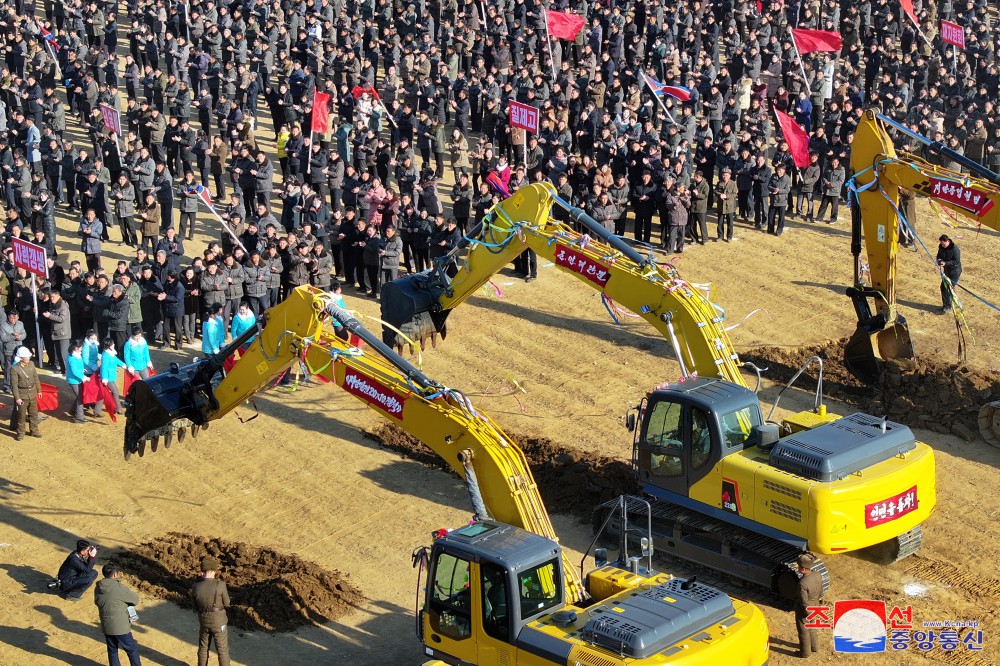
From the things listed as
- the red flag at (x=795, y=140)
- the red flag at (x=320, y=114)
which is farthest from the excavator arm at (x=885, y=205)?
the red flag at (x=320, y=114)

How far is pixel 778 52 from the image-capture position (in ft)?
130

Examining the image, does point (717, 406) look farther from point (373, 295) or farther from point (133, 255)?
point (133, 255)

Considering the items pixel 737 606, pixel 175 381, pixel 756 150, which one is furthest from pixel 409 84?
pixel 737 606

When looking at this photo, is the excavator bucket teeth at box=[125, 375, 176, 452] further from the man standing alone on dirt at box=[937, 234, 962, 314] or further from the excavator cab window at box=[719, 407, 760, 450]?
the man standing alone on dirt at box=[937, 234, 962, 314]

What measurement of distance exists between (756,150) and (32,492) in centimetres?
1784

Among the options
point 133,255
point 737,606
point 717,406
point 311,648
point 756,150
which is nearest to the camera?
point 737,606

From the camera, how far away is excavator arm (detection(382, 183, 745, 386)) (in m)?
19.9

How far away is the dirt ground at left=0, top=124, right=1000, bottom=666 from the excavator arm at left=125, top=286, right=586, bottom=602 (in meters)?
2.17

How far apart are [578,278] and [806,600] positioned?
7.00 metres

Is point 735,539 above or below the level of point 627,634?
below

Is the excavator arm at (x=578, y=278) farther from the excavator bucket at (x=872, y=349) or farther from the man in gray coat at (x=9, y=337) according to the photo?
the man in gray coat at (x=9, y=337)

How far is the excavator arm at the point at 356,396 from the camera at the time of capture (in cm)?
1602

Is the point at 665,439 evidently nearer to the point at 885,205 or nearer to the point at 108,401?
the point at 885,205

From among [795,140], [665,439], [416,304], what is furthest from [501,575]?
[795,140]
